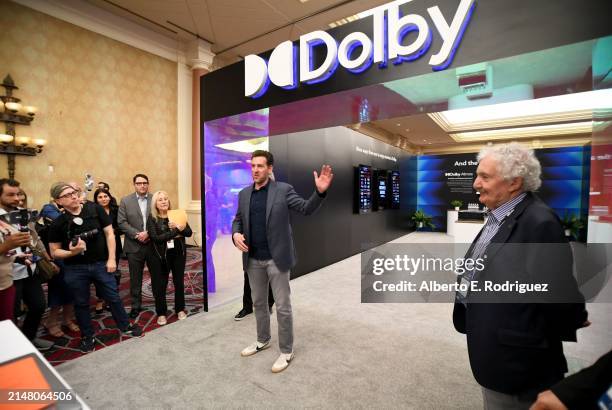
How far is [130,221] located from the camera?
3.39 meters

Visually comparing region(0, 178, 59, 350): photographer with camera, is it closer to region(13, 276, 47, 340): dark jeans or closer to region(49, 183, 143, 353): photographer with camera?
region(13, 276, 47, 340): dark jeans

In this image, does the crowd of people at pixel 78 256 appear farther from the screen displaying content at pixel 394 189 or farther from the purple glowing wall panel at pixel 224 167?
the screen displaying content at pixel 394 189

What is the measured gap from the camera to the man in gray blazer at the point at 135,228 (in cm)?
334

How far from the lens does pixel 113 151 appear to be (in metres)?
6.67

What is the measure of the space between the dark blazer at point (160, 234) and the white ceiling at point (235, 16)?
16.4 ft

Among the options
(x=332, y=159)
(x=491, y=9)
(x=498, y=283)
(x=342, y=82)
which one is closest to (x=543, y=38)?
(x=491, y=9)

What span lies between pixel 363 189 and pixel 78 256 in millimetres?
5504

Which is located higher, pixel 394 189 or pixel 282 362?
pixel 394 189

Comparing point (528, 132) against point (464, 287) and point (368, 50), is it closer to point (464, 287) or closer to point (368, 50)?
point (368, 50)

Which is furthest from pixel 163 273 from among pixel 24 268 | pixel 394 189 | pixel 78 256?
pixel 394 189

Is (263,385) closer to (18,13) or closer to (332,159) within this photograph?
(332,159)

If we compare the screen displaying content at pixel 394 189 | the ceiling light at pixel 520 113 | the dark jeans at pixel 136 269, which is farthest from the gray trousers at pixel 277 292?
the ceiling light at pixel 520 113

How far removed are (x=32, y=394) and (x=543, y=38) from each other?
311 cm

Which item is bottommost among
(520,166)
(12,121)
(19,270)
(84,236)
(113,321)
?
(113,321)
